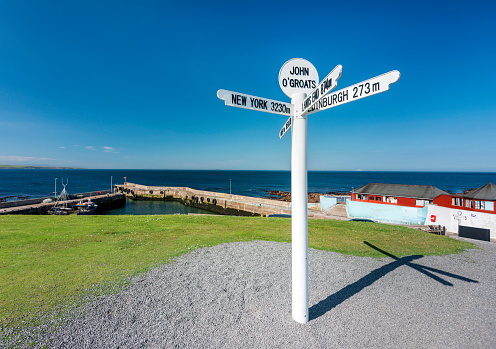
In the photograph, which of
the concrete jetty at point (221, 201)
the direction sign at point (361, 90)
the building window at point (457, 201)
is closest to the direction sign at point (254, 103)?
the direction sign at point (361, 90)

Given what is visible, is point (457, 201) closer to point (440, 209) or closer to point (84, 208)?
point (440, 209)

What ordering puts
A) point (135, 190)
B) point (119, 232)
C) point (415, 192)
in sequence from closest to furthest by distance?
1. point (119, 232)
2. point (415, 192)
3. point (135, 190)

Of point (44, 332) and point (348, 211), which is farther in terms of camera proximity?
point (348, 211)

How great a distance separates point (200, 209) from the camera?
167 ft

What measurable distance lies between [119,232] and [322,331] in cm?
960

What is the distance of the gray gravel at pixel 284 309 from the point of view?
358 cm

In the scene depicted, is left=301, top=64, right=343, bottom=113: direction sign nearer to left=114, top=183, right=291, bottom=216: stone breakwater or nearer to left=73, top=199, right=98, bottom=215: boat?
left=114, top=183, right=291, bottom=216: stone breakwater

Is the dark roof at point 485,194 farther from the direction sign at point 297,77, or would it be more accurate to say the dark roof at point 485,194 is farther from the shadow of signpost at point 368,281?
the direction sign at point 297,77

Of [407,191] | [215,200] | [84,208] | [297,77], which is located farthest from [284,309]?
[215,200]

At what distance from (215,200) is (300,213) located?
47727 millimetres

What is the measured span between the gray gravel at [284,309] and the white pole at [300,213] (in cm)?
44

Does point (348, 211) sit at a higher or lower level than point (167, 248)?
lower

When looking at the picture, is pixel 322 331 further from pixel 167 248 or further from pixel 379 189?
pixel 379 189

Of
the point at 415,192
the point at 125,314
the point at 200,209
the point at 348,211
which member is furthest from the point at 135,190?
the point at 125,314
